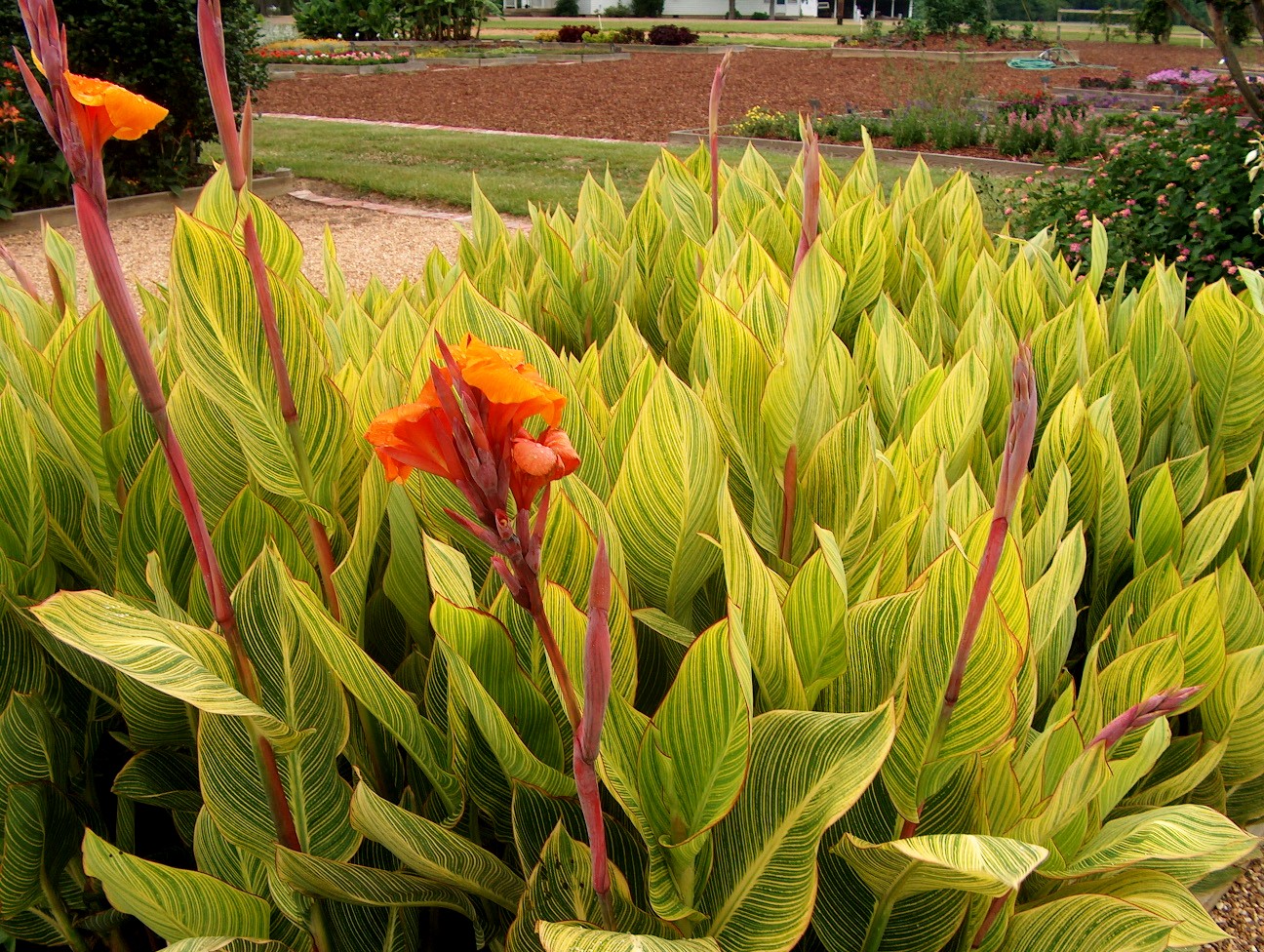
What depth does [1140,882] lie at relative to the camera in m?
0.95

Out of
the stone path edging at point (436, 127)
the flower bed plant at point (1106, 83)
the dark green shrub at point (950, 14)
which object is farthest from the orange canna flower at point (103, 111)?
the dark green shrub at point (950, 14)

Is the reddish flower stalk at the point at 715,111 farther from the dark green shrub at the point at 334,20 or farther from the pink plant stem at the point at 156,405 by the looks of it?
the dark green shrub at the point at 334,20

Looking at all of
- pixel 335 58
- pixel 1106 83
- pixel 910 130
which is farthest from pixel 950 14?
pixel 910 130

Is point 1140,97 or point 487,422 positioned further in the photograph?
point 1140,97

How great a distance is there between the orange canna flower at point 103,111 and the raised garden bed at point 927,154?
923 cm

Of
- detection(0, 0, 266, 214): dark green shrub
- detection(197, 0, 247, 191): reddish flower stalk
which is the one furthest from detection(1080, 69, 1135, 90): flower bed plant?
detection(197, 0, 247, 191): reddish flower stalk

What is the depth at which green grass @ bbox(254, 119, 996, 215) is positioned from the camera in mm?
9000

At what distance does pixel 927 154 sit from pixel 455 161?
5.00 metres

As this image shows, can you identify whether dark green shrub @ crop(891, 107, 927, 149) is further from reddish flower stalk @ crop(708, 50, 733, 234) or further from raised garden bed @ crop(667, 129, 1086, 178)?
reddish flower stalk @ crop(708, 50, 733, 234)

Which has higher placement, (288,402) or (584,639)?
(288,402)

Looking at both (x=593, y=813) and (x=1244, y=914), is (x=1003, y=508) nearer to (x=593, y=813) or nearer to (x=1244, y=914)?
(x=593, y=813)

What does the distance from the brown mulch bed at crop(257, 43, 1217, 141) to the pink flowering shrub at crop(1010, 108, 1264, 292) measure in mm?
7842

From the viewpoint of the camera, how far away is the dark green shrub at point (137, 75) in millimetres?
7680

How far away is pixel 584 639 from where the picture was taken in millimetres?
781
